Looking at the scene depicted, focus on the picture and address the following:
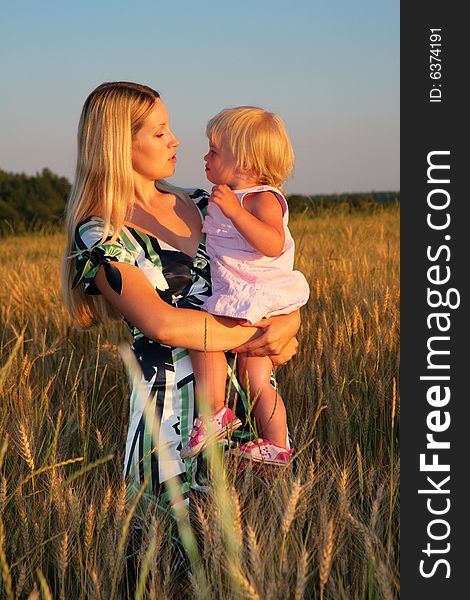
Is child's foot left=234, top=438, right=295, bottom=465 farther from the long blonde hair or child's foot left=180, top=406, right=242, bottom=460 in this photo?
the long blonde hair

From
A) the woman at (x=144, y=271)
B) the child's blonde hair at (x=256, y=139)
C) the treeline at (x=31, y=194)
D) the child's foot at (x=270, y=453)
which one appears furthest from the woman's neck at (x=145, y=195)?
the treeline at (x=31, y=194)

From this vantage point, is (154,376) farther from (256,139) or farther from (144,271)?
(256,139)

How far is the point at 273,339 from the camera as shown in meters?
2.22

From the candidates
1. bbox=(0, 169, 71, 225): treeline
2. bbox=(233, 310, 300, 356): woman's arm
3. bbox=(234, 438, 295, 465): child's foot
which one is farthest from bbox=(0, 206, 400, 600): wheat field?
bbox=(0, 169, 71, 225): treeline

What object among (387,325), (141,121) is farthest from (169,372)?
(387,325)

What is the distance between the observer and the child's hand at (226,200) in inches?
85.6

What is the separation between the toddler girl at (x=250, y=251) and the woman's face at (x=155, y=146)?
16 centimetres

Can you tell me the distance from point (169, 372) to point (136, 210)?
50 centimetres

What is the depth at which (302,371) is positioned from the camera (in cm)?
285

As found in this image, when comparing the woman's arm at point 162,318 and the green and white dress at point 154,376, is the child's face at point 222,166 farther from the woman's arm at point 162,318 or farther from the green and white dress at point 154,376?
the woman's arm at point 162,318

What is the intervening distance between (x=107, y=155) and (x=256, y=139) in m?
0.44

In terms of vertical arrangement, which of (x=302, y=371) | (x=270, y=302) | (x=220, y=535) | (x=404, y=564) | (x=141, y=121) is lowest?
(x=404, y=564)

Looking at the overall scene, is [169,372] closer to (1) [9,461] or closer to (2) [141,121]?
(1) [9,461]

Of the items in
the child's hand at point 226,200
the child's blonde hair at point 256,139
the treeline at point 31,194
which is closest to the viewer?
the child's hand at point 226,200
